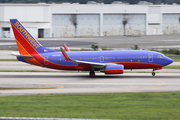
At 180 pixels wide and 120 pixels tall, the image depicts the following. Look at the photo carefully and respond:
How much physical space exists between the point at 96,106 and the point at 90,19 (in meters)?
103

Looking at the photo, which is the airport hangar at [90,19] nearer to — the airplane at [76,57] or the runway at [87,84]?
the airplane at [76,57]

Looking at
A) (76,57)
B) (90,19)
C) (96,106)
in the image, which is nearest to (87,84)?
(76,57)

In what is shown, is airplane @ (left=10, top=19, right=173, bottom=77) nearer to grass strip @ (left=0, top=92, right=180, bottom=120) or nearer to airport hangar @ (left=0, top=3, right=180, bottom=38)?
grass strip @ (left=0, top=92, right=180, bottom=120)

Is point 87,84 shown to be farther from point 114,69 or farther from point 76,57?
point 76,57

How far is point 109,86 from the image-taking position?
30578 mm

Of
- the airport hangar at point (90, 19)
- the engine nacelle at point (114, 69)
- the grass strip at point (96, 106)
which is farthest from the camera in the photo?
the airport hangar at point (90, 19)

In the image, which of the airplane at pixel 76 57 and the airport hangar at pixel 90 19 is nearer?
the airplane at pixel 76 57

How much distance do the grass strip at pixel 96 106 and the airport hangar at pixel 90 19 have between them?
9109 cm

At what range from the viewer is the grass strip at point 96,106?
17.8m

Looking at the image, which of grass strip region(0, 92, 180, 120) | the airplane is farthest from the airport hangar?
grass strip region(0, 92, 180, 120)

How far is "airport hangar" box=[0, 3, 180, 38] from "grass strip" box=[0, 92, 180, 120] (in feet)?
299

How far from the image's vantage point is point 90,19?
400 feet

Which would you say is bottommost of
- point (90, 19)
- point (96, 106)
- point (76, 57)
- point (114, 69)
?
point (96, 106)

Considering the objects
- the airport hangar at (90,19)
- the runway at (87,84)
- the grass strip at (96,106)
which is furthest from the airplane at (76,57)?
the airport hangar at (90,19)
